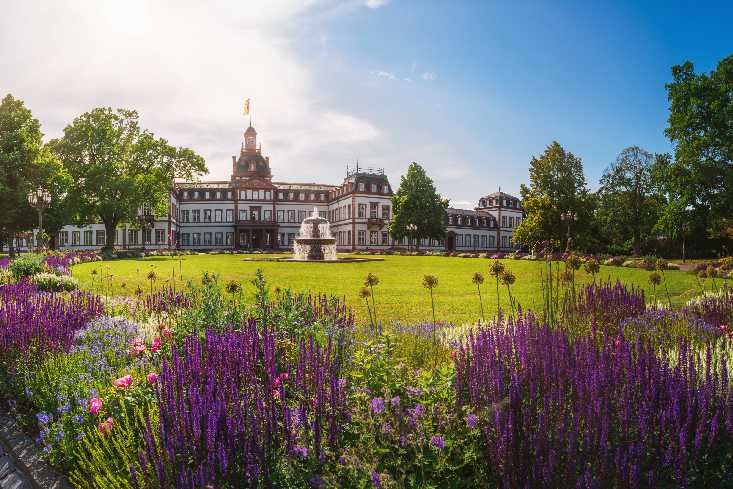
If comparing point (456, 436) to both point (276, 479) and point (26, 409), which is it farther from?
point (26, 409)

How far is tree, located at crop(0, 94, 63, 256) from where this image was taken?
1280 inches

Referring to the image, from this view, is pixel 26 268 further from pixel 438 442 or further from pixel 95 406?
pixel 438 442

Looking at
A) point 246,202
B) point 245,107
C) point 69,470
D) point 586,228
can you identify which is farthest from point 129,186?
point 245,107

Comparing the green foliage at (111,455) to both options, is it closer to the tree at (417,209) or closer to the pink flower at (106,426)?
the pink flower at (106,426)

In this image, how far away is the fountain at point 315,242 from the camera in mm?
35812

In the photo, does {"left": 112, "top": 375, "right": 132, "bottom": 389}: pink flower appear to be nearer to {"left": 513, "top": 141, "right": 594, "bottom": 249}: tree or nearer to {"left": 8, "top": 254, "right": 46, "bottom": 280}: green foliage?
{"left": 8, "top": 254, "right": 46, "bottom": 280}: green foliage

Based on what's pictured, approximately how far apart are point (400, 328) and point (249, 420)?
535 centimetres

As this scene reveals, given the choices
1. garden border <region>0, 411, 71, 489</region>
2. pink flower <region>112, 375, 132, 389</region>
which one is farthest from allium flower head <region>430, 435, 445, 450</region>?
garden border <region>0, 411, 71, 489</region>

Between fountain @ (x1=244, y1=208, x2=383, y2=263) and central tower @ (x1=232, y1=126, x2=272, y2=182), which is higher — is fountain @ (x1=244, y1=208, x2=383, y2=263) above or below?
below

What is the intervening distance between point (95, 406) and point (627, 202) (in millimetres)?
53871

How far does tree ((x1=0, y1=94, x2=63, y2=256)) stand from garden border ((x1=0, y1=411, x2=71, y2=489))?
33.0 metres

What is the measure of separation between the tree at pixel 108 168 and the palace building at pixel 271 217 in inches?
581

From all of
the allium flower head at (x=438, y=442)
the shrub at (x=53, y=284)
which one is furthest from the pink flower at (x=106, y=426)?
the shrub at (x=53, y=284)

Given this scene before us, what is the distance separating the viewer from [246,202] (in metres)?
76.1
